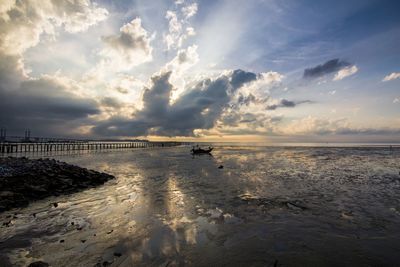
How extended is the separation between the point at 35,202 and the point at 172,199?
301 inches

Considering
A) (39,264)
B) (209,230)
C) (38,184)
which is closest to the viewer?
(39,264)

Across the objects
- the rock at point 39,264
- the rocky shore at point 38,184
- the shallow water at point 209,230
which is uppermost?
the rocky shore at point 38,184

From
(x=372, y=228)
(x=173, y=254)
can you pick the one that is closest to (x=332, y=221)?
(x=372, y=228)

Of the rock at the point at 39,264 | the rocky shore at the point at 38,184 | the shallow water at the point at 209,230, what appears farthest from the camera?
the rocky shore at the point at 38,184

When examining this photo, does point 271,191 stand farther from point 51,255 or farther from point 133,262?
point 51,255

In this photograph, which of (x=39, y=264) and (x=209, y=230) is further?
(x=209, y=230)

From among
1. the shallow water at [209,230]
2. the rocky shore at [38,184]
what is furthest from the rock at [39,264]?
the rocky shore at [38,184]

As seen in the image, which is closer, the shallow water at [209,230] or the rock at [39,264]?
the rock at [39,264]

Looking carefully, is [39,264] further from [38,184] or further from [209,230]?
[38,184]

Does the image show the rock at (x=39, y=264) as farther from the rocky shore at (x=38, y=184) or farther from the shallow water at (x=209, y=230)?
the rocky shore at (x=38, y=184)

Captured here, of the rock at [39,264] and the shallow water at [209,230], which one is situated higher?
the rock at [39,264]

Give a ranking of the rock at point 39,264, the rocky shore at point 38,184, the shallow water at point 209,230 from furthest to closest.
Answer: the rocky shore at point 38,184
the shallow water at point 209,230
the rock at point 39,264

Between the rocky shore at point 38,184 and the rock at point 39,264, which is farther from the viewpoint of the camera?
the rocky shore at point 38,184

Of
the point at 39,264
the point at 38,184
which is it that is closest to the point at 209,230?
the point at 39,264
